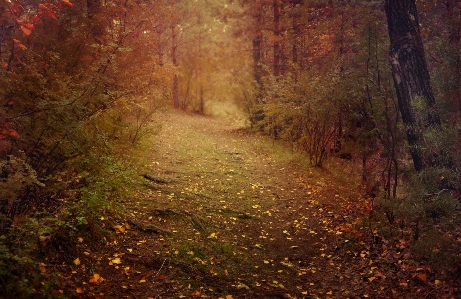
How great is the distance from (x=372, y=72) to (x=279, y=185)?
3.74 m

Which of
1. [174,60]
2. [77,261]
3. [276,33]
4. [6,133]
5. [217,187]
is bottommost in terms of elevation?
[77,261]

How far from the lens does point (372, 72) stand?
7.22 metres

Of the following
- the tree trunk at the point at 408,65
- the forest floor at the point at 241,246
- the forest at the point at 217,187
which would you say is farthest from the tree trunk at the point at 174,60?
the tree trunk at the point at 408,65

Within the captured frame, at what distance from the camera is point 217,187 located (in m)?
8.79

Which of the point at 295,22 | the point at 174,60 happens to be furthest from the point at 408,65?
the point at 174,60

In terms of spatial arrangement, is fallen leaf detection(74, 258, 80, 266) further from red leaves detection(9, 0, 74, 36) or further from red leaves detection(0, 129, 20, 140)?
red leaves detection(9, 0, 74, 36)

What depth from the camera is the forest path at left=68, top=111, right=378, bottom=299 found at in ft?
15.1

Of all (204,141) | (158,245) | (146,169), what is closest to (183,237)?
(158,245)

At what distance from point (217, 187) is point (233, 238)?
275cm

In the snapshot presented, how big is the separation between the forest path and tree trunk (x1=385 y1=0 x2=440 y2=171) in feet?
7.59

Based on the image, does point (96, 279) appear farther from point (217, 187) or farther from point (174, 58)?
point (174, 58)

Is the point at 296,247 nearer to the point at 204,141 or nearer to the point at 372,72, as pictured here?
the point at 372,72

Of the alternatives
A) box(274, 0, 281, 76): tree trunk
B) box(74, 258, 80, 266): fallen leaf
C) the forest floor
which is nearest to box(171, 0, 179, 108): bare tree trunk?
box(274, 0, 281, 76): tree trunk

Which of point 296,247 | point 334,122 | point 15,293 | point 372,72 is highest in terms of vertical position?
point 372,72
